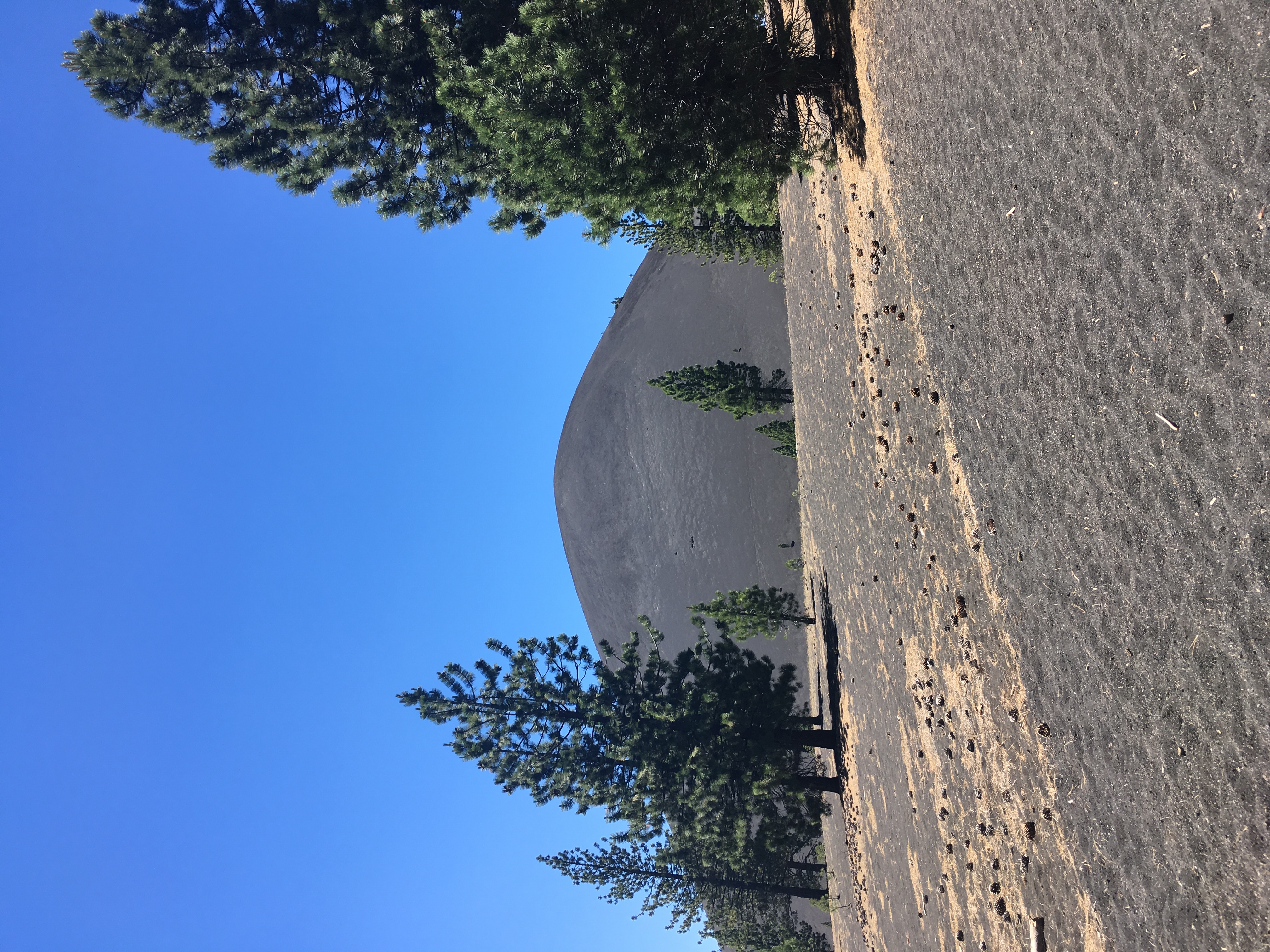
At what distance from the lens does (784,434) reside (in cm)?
2388

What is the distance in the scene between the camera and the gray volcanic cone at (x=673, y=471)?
26.4m

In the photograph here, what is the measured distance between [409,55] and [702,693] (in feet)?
49.0

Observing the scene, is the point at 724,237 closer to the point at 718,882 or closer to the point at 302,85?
the point at 302,85

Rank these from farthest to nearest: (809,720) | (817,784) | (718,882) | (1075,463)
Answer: (718,882) → (809,720) → (817,784) → (1075,463)

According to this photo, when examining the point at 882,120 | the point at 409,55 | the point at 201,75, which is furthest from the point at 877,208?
the point at 201,75

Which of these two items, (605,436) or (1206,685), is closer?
(1206,685)

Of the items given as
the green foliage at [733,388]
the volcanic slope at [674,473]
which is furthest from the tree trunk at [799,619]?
the green foliage at [733,388]

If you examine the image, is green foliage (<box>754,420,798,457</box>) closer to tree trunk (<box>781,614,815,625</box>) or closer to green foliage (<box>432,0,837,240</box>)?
tree trunk (<box>781,614,815,625</box>)

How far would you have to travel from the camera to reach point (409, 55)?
40.6ft

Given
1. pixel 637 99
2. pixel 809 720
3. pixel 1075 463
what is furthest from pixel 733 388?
pixel 1075 463

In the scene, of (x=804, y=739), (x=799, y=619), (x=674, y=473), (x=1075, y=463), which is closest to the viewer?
(x=1075, y=463)

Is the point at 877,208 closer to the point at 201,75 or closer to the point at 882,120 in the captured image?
the point at 882,120

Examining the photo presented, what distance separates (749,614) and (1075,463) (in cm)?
1523

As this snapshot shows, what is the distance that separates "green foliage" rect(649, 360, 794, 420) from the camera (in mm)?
24516
